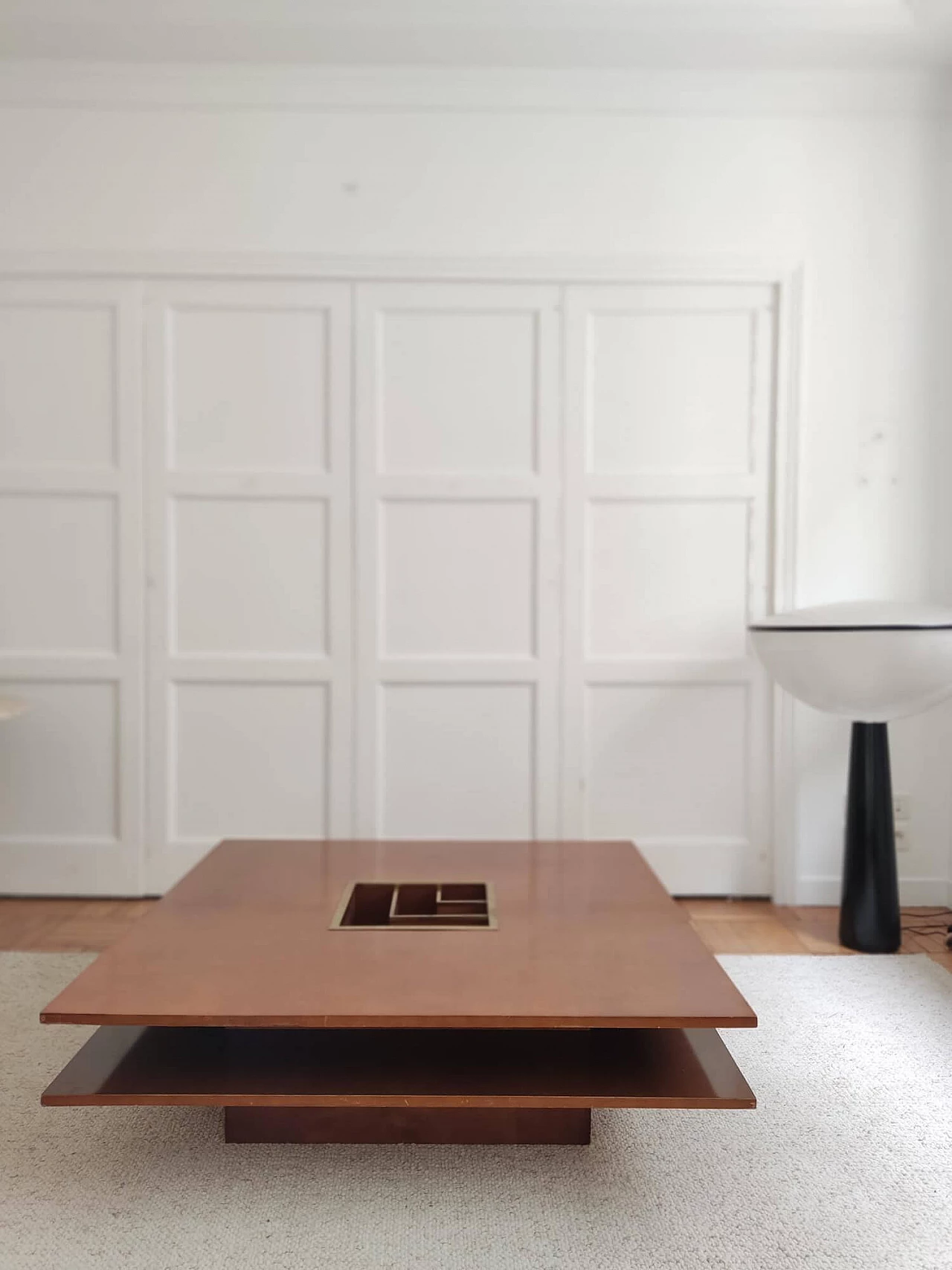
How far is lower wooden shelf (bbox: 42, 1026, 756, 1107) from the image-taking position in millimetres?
1419

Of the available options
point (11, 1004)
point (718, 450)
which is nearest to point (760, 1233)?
point (11, 1004)

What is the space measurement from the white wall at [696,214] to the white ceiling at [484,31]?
0.14 meters

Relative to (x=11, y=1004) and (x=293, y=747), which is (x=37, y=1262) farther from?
(x=293, y=747)

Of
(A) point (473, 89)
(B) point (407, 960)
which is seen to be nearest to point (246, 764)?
(B) point (407, 960)

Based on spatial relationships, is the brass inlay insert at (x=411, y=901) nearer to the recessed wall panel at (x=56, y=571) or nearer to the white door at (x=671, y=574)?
the white door at (x=671, y=574)

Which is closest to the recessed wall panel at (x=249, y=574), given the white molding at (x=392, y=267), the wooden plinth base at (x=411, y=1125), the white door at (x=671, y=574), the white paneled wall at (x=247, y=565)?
the white paneled wall at (x=247, y=565)

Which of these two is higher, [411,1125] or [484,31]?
[484,31]

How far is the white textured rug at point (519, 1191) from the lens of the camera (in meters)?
1.39

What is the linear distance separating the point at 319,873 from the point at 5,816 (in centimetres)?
164

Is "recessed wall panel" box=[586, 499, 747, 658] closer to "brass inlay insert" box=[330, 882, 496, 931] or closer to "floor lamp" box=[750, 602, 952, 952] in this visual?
"floor lamp" box=[750, 602, 952, 952]

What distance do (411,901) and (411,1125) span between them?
476 millimetres

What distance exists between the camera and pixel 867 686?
2623 millimetres

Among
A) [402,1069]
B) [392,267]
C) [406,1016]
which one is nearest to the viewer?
[406,1016]

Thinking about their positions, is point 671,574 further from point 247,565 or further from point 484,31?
point 484,31
